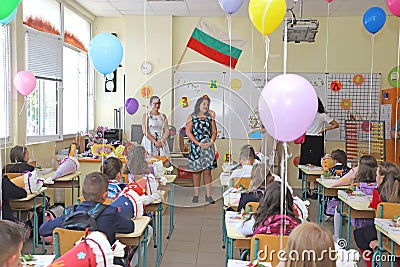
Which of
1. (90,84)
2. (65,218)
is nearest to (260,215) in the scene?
(65,218)

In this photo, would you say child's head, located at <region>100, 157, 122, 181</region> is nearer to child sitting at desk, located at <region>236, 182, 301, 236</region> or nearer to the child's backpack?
the child's backpack

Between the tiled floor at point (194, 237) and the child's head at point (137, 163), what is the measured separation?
78cm

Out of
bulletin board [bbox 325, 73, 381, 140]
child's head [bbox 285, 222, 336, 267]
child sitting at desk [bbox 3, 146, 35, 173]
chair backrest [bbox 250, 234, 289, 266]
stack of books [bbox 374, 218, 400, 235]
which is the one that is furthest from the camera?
bulletin board [bbox 325, 73, 381, 140]

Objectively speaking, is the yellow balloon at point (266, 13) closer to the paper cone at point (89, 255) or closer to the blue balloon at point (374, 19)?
the paper cone at point (89, 255)

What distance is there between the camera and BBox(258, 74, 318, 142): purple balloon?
2230 millimetres

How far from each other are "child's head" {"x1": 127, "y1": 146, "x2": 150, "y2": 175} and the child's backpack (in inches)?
72.2

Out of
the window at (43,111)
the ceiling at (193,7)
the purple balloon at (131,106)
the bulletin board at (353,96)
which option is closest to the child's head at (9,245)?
the window at (43,111)

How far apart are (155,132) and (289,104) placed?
419 centimetres

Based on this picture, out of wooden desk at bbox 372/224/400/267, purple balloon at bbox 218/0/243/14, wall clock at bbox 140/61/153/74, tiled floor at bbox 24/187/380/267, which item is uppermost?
purple balloon at bbox 218/0/243/14

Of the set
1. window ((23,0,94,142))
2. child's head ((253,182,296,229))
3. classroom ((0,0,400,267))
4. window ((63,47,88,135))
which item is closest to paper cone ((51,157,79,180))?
classroom ((0,0,400,267))

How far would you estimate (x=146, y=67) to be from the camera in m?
8.11

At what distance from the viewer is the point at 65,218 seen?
2.75m

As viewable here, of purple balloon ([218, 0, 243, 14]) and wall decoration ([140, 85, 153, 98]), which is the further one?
wall decoration ([140, 85, 153, 98])

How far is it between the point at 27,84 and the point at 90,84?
3.46 m
